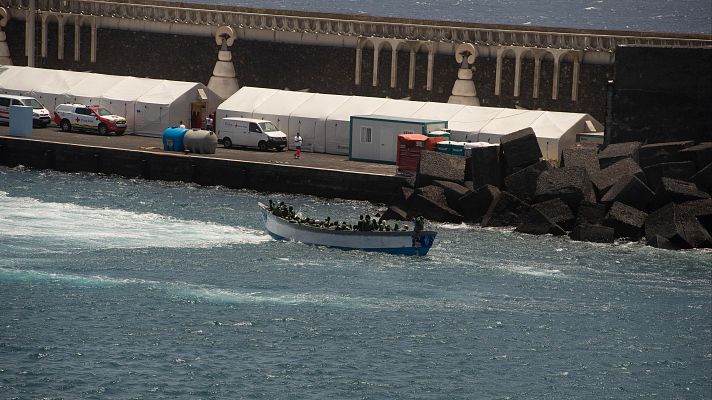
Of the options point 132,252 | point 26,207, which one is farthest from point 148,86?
point 132,252

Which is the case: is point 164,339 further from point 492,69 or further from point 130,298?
point 492,69

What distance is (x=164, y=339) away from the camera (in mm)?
52312

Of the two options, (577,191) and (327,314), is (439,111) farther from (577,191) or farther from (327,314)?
(327,314)

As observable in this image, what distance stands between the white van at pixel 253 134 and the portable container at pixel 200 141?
8.19 feet

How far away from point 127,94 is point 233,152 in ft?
29.3

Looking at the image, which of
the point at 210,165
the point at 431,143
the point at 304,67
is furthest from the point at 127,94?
the point at 431,143

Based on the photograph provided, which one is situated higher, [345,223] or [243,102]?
[243,102]

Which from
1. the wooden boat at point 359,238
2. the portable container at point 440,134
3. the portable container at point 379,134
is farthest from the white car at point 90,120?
the wooden boat at point 359,238

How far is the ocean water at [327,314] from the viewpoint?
49.2 m

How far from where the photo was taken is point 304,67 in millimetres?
91125

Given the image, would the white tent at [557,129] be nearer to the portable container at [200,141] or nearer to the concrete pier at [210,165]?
the concrete pier at [210,165]

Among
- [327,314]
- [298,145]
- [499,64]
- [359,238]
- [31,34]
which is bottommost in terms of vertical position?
[327,314]

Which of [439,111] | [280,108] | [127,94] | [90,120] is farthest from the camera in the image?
[127,94]

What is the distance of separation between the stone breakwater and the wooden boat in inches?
235
